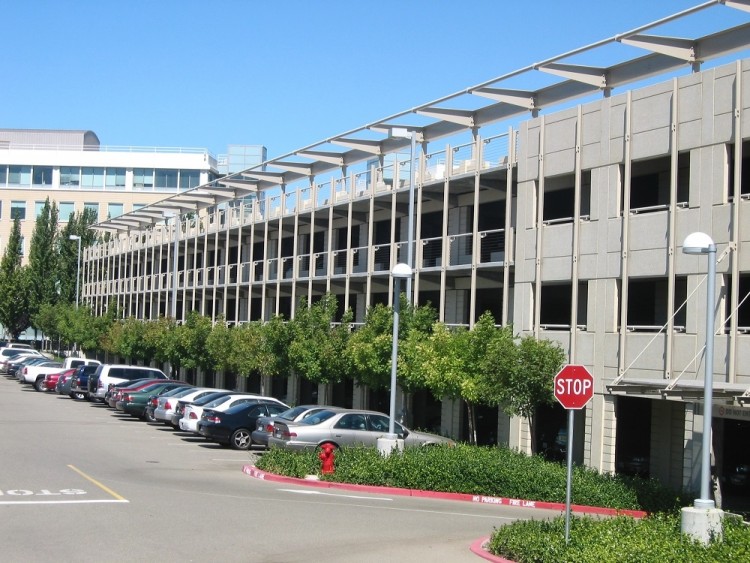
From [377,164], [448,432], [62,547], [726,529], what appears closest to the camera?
[62,547]

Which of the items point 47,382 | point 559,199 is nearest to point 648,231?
point 559,199

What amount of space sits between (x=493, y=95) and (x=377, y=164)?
1089cm

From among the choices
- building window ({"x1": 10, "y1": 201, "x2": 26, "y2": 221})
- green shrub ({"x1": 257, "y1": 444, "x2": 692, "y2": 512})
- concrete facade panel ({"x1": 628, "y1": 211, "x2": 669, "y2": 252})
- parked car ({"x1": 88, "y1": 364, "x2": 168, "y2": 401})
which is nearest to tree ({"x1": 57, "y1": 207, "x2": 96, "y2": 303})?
building window ({"x1": 10, "y1": 201, "x2": 26, "y2": 221})

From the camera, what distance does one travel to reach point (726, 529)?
1431 centimetres

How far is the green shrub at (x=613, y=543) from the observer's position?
12516mm

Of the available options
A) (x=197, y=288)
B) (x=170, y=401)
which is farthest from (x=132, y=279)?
(x=170, y=401)

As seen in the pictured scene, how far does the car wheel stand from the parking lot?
1.89 m

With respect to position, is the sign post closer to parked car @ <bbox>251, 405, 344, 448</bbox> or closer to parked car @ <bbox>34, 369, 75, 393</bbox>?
parked car @ <bbox>251, 405, 344, 448</bbox>

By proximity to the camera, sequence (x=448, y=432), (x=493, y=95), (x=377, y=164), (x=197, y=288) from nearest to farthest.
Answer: (x=493, y=95) → (x=448, y=432) → (x=377, y=164) → (x=197, y=288)

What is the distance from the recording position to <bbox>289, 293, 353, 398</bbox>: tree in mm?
35344

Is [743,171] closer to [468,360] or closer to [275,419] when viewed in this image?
[468,360]

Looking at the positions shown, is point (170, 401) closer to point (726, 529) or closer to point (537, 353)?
point (537, 353)

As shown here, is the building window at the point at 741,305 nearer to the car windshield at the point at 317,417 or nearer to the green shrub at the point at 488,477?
the green shrub at the point at 488,477

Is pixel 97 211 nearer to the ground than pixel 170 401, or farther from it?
farther from it
